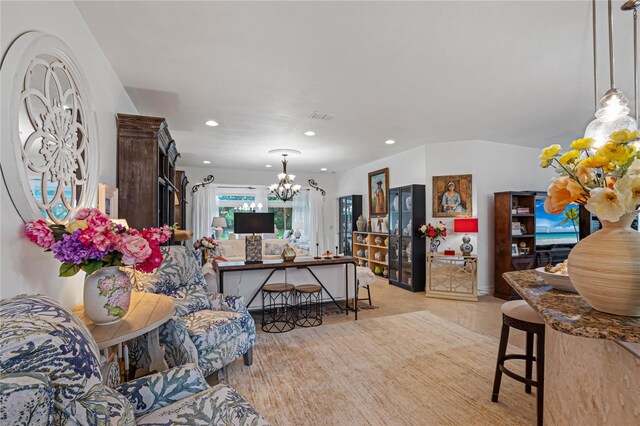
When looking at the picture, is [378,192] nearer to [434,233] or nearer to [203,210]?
[434,233]

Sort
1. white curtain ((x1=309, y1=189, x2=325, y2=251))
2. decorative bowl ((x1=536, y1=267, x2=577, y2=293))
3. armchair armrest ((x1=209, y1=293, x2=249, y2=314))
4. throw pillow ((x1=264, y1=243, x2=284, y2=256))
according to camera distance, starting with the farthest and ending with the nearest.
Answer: white curtain ((x1=309, y1=189, x2=325, y2=251)) → throw pillow ((x1=264, y1=243, x2=284, y2=256)) → armchair armrest ((x1=209, y1=293, x2=249, y2=314)) → decorative bowl ((x1=536, y1=267, x2=577, y2=293))

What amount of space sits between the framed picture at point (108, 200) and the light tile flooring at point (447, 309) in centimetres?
263

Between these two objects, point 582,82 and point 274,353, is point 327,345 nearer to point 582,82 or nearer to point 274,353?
point 274,353

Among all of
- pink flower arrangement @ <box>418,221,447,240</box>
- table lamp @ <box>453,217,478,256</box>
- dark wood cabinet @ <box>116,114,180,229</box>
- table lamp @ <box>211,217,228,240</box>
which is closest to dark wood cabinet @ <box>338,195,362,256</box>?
pink flower arrangement @ <box>418,221,447,240</box>

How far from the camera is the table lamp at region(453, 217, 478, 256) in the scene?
189 inches

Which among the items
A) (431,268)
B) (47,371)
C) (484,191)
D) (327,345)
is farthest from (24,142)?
(484,191)

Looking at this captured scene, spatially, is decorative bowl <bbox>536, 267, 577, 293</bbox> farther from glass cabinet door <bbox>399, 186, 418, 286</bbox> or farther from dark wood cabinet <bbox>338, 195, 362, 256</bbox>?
dark wood cabinet <bbox>338, 195, 362, 256</bbox>

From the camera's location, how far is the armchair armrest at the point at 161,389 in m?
1.24

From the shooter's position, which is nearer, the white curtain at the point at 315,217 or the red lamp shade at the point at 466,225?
the red lamp shade at the point at 466,225

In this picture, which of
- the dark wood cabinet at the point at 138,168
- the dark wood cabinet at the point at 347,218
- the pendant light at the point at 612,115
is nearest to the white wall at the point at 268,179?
the dark wood cabinet at the point at 347,218

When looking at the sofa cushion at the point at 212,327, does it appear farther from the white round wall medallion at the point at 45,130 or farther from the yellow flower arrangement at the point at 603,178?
the yellow flower arrangement at the point at 603,178

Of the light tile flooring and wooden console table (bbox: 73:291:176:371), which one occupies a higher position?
wooden console table (bbox: 73:291:176:371)

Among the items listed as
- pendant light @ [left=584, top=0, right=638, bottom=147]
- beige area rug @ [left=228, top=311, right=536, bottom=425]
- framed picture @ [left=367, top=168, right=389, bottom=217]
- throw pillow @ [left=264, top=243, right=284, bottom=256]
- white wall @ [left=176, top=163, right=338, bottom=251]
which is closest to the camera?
pendant light @ [left=584, top=0, right=638, bottom=147]

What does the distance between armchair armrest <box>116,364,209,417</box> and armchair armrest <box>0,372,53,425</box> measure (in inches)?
26.3
